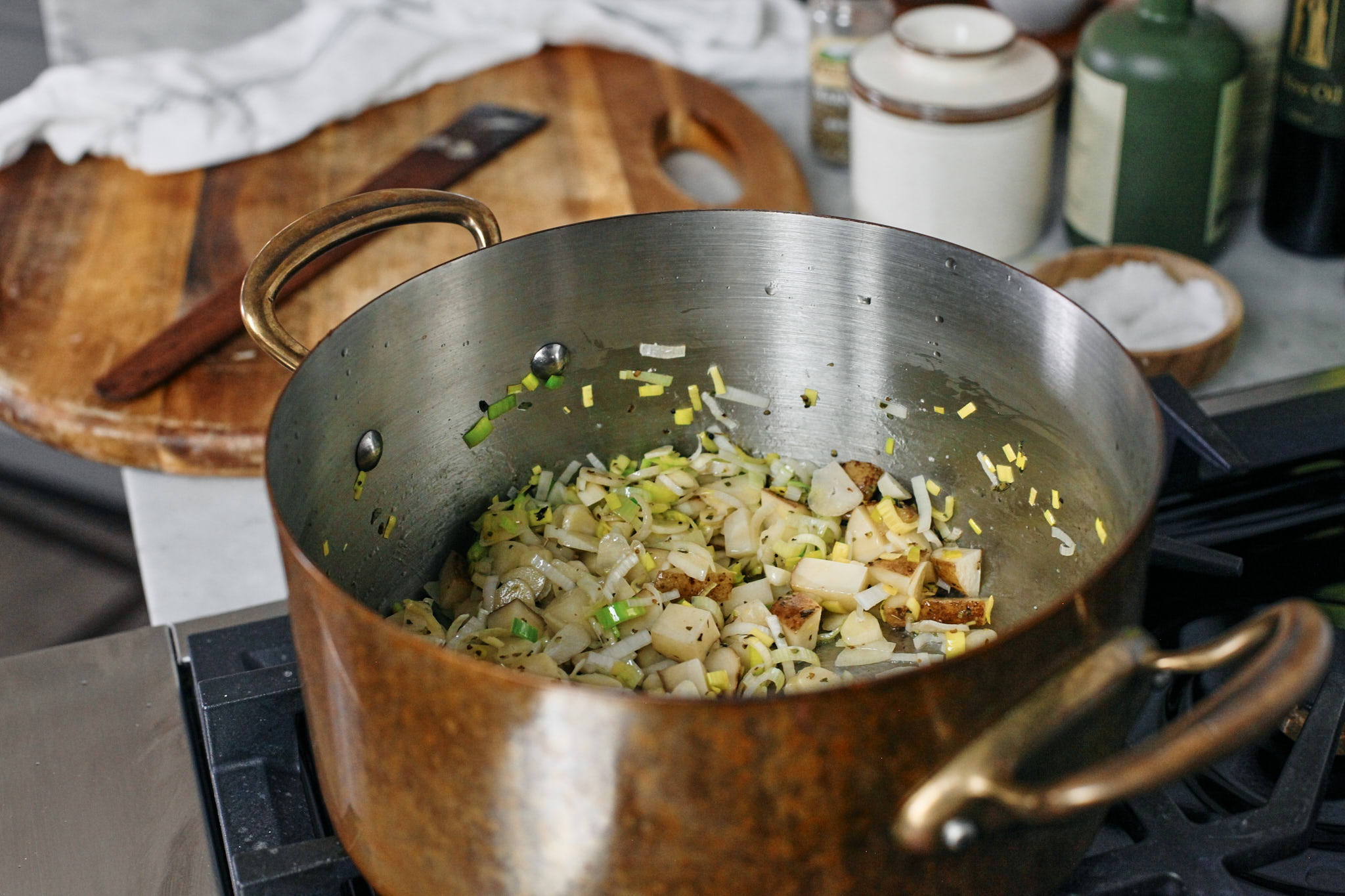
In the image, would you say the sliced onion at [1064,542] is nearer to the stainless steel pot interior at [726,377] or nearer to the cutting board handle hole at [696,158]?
the stainless steel pot interior at [726,377]

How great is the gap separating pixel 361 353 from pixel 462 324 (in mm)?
69

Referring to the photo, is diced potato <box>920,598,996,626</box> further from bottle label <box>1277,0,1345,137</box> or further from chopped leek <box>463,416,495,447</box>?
bottle label <box>1277,0,1345,137</box>

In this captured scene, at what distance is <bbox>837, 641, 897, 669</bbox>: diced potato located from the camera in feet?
2.04

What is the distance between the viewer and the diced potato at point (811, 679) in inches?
22.8

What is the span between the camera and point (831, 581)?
0.65m

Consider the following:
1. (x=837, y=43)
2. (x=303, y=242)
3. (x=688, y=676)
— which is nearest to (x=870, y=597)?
(x=688, y=676)

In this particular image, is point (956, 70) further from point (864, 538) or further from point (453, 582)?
point (453, 582)

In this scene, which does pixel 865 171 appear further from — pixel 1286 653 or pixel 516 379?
A: pixel 1286 653

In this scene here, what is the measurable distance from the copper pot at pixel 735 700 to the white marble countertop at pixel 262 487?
23 centimetres

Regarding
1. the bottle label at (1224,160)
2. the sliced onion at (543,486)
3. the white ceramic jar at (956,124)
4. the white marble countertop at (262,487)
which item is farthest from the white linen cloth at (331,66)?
the sliced onion at (543,486)

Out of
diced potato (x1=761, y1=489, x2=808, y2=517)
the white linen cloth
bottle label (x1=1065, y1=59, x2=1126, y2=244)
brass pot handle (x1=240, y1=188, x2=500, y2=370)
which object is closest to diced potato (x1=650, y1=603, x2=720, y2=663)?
diced potato (x1=761, y1=489, x2=808, y2=517)

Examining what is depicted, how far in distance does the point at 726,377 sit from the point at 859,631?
0.17m

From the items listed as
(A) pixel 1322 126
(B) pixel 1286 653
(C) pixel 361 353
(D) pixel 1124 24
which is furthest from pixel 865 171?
(B) pixel 1286 653

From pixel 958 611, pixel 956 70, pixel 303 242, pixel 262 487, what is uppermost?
pixel 303 242
